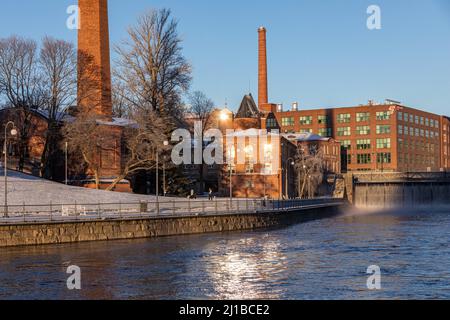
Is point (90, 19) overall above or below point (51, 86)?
above

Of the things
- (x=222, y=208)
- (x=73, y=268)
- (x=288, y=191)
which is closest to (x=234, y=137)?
(x=288, y=191)

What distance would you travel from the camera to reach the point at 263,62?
125 m

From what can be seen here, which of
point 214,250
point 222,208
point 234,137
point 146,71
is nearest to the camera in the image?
point 214,250

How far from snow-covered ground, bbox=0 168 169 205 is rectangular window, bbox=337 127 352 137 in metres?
93.9

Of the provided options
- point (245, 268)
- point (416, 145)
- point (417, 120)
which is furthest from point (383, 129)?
point (245, 268)

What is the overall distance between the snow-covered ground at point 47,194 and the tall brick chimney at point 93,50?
1542cm

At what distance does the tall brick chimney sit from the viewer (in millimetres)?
79188

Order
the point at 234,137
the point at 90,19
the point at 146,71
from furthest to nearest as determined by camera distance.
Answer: the point at 234,137 < the point at 90,19 < the point at 146,71

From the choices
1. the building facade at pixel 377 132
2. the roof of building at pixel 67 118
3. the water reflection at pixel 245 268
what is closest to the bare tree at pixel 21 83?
the roof of building at pixel 67 118

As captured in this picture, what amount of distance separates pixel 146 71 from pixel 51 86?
11914 mm

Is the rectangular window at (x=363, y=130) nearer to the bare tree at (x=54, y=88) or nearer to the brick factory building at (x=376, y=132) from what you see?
the brick factory building at (x=376, y=132)

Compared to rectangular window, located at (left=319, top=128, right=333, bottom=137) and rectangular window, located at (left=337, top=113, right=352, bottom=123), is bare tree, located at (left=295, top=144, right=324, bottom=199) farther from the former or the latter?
rectangular window, located at (left=319, top=128, right=333, bottom=137)

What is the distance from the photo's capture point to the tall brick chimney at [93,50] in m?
79.2

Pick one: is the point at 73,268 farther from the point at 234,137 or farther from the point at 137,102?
the point at 234,137
